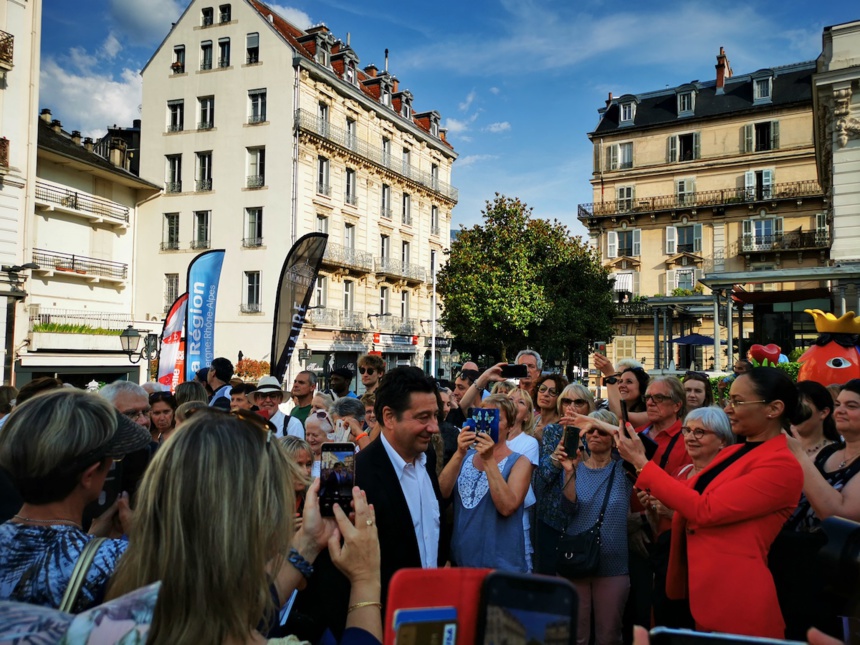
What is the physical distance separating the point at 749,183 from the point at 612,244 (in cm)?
926

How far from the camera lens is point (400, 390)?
11.2 feet

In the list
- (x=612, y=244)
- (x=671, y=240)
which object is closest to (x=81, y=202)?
(x=612, y=244)

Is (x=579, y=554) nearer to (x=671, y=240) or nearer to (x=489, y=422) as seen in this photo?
(x=489, y=422)

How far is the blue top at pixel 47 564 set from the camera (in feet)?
5.69

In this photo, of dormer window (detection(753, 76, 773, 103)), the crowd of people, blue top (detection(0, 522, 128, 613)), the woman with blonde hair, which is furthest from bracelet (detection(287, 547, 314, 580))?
dormer window (detection(753, 76, 773, 103))

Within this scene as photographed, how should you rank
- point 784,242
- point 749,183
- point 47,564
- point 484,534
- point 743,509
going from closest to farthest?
point 47,564, point 743,509, point 484,534, point 784,242, point 749,183

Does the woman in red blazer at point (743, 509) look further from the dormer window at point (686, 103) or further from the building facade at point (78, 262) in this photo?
the dormer window at point (686, 103)

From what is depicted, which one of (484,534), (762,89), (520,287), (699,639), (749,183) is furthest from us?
(762,89)

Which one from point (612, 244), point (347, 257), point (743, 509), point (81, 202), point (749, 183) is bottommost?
point (743, 509)

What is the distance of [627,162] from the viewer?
4588 cm

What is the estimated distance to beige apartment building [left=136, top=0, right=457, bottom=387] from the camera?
3319cm

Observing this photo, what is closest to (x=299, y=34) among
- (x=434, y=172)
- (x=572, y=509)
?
(x=434, y=172)

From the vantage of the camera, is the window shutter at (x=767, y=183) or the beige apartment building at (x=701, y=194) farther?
the window shutter at (x=767, y=183)

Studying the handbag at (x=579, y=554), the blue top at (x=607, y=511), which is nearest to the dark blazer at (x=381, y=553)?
the handbag at (x=579, y=554)
